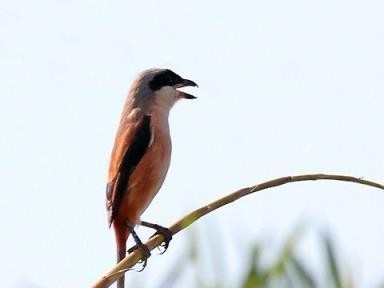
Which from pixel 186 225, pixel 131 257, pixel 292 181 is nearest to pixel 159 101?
pixel 292 181

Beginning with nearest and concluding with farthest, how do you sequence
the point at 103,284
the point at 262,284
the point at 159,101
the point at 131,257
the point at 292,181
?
the point at 262,284 → the point at 103,284 → the point at 131,257 → the point at 292,181 → the point at 159,101

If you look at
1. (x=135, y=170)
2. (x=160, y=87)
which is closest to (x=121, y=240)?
(x=135, y=170)

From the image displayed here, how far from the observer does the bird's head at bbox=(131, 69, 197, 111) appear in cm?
598

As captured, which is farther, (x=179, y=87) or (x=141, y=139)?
(x=179, y=87)

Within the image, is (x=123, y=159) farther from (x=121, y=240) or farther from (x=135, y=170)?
(x=121, y=240)

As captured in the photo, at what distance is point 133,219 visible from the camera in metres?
5.29

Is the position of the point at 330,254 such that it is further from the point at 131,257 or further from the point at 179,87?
the point at 179,87

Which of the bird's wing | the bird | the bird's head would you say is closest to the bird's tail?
the bird

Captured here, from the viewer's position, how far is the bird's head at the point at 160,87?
598 cm

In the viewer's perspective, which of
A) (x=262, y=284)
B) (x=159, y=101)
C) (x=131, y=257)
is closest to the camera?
(x=262, y=284)

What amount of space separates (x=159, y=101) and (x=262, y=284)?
4940 millimetres

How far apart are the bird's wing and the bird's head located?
42 centimetres

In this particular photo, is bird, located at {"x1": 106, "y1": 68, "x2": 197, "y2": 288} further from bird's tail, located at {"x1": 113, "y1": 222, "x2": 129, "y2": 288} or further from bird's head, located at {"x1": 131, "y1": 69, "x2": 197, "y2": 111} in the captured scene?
bird's head, located at {"x1": 131, "y1": 69, "x2": 197, "y2": 111}

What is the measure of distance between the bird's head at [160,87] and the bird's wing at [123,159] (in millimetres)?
415
